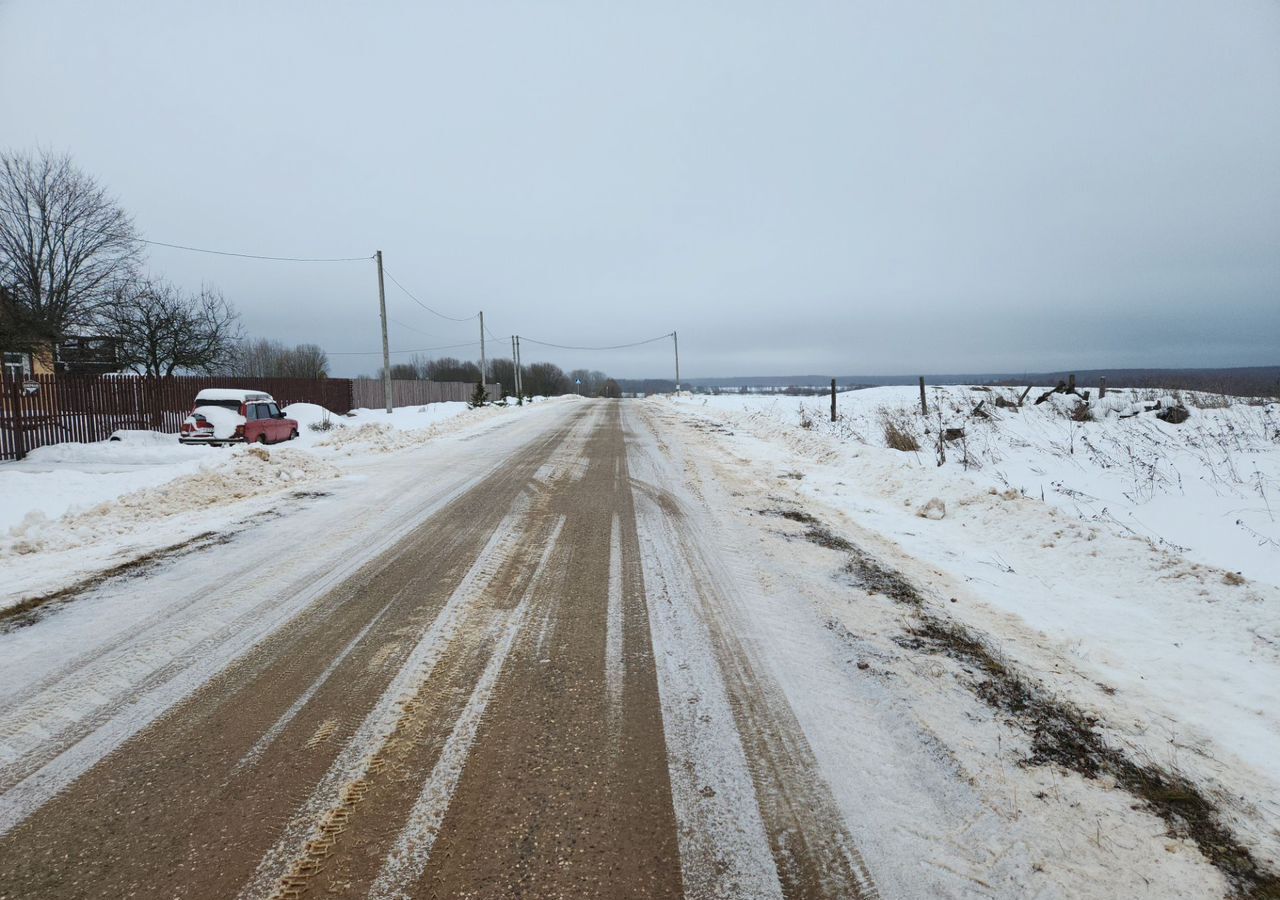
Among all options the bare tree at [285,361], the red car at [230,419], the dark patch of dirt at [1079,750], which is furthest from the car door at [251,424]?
the bare tree at [285,361]

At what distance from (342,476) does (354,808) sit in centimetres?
839

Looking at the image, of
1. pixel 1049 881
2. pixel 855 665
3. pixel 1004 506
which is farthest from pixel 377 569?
pixel 1004 506

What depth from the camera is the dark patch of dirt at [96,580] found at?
3.92 metres

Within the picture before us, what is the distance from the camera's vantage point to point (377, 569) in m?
4.93

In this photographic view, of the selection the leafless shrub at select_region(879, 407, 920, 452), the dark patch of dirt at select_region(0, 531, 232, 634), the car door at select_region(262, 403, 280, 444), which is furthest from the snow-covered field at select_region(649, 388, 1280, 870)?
the car door at select_region(262, 403, 280, 444)

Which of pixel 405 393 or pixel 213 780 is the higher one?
pixel 405 393

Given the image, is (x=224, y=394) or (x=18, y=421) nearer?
(x=18, y=421)

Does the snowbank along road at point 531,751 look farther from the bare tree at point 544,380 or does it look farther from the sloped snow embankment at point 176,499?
the bare tree at point 544,380

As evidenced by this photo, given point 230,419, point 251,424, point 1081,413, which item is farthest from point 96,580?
point 1081,413

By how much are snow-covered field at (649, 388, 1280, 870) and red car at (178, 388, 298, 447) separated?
13.5 m

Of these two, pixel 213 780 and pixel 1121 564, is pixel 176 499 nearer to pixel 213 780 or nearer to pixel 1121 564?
pixel 213 780

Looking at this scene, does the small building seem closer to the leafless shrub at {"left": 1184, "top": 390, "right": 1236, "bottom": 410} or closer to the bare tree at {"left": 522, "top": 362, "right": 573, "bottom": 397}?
the leafless shrub at {"left": 1184, "top": 390, "right": 1236, "bottom": 410}

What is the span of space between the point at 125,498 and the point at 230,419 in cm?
935

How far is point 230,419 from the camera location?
50.5 feet
